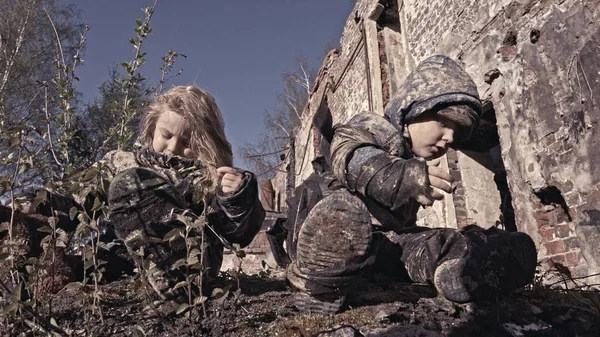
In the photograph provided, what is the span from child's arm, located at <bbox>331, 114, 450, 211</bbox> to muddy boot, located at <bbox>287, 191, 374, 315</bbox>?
0.10 metres

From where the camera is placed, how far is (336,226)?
131 centimetres

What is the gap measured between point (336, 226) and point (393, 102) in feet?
2.45

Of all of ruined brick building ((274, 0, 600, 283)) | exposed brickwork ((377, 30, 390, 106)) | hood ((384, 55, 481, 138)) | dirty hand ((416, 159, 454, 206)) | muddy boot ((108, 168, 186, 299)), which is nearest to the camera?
dirty hand ((416, 159, 454, 206))

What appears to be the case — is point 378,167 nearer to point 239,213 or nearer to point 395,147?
point 395,147

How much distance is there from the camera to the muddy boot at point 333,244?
131 centimetres

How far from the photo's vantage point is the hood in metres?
1.73

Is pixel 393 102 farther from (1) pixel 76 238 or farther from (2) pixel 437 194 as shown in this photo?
(1) pixel 76 238

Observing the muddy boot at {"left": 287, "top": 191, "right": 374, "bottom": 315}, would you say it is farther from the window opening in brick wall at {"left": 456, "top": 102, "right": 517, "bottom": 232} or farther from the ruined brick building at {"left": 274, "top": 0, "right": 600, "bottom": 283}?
the window opening in brick wall at {"left": 456, "top": 102, "right": 517, "bottom": 232}

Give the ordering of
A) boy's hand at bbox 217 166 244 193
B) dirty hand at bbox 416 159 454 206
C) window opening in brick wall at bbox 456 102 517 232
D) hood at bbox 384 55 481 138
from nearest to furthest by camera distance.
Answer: dirty hand at bbox 416 159 454 206 → boy's hand at bbox 217 166 244 193 → hood at bbox 384 55 481 138 → window opening in brick wall at bbox 456 102 517 232

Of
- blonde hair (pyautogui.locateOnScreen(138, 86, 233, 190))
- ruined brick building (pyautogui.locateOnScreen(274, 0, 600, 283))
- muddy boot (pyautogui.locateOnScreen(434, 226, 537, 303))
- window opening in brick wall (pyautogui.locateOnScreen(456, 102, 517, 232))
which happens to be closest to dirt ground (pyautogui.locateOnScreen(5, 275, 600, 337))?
muddy boot (pyautogui.locateOnScreen(434, 226, 537, 303))

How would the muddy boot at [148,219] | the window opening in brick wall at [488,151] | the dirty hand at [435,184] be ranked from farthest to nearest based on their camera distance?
the window opening in brick wall at [488,151]
the muddy boot at [148,219]
the dirty hand at [435,184]

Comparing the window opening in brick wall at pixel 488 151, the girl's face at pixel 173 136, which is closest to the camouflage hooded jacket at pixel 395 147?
the girl's face at pixel 173 136

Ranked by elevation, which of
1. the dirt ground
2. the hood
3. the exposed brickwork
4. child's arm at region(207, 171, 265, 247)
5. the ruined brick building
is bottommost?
the dirt ground

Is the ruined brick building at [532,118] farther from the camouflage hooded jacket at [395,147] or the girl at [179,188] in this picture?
the girl at [179,188]
